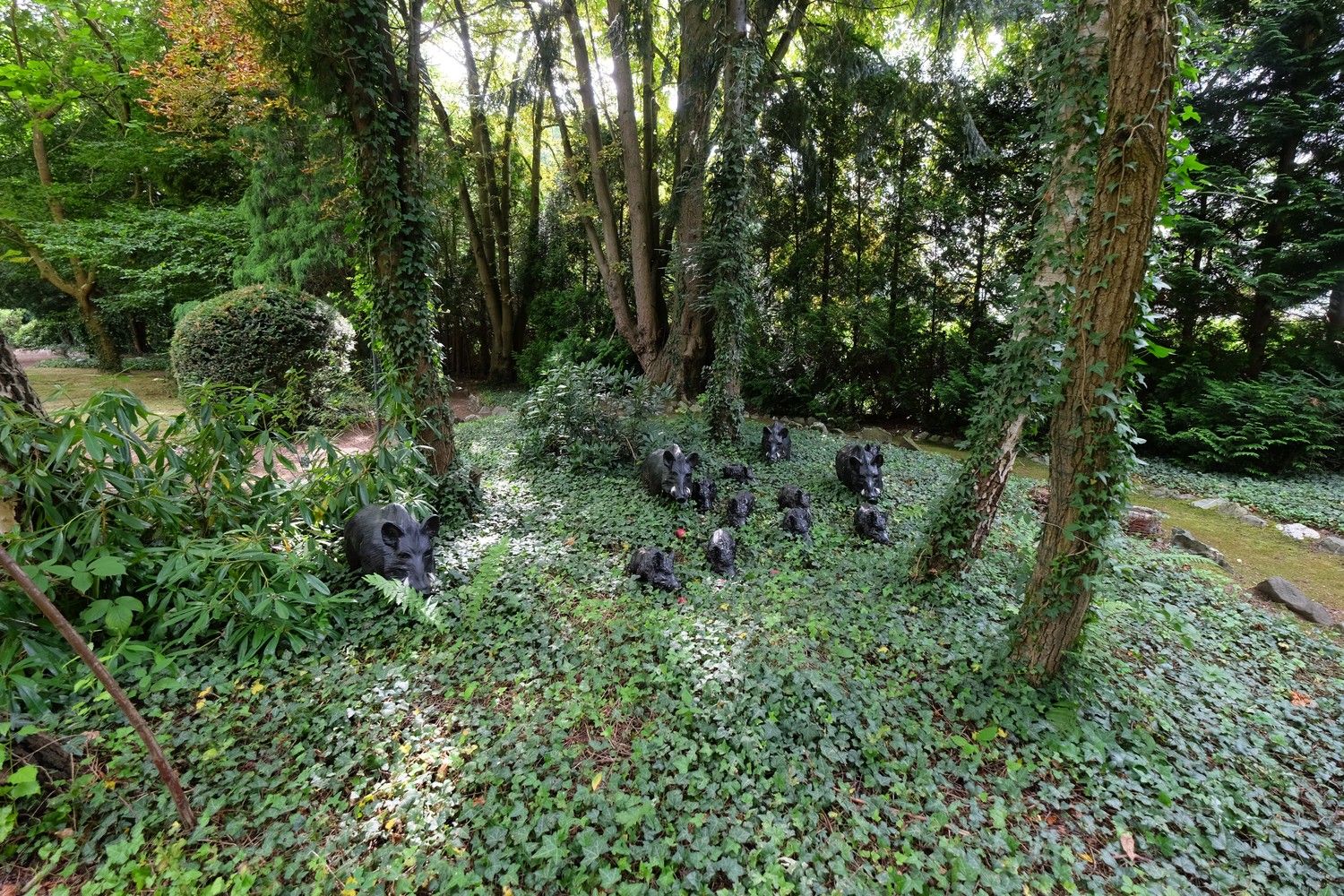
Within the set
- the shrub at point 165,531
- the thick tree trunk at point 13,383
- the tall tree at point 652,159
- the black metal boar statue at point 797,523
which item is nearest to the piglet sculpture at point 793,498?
A: the black metal boar statue at point 797,523

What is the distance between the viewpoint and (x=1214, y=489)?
6.66m

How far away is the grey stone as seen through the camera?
4.83m

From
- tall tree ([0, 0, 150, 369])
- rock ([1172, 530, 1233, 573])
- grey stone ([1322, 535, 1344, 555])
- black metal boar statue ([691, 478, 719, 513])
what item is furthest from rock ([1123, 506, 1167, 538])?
tall tree ([0, 0, 150, 369])

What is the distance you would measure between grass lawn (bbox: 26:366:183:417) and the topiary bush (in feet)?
4.35

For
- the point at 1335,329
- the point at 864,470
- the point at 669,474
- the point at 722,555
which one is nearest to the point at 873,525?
the point at 864,470

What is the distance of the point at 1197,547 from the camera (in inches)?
184

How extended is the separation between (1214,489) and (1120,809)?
6.95 metres

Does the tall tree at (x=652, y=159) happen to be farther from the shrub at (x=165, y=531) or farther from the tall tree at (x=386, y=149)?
the shrub at (x=165, y=531)

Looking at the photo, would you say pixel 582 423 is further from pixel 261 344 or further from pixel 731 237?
pixel 261 344

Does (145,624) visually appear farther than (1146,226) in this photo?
Yes

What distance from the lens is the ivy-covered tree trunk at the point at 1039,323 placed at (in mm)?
2635

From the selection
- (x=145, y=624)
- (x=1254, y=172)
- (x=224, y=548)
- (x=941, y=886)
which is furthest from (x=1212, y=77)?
(x=145, y=624)

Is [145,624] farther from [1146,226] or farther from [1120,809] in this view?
[1146,226]

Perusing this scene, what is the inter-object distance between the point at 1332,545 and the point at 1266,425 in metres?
3.21
